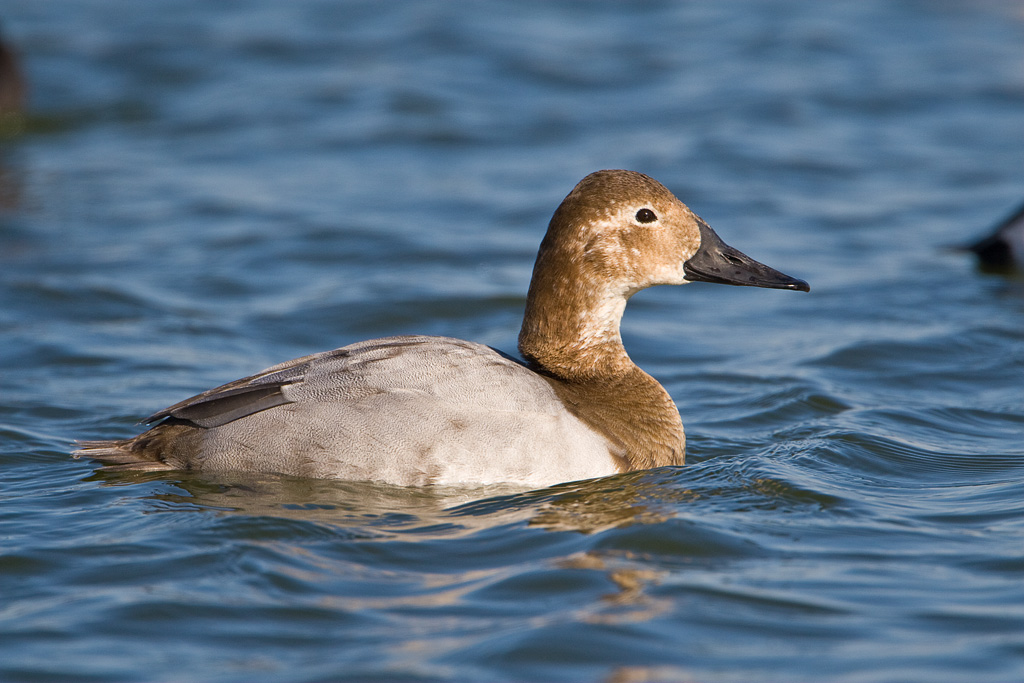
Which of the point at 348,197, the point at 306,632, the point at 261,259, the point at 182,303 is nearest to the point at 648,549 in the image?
the point at 306,632

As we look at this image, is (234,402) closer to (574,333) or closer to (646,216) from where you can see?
(574,333)

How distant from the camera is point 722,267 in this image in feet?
20.2

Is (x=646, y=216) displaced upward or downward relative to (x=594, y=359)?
upward

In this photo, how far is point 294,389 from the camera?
18.5 feet

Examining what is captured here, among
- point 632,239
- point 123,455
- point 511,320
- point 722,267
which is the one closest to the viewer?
point 123,455

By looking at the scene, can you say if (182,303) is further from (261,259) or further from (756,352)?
(756,352)

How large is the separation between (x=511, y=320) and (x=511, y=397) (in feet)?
11.8

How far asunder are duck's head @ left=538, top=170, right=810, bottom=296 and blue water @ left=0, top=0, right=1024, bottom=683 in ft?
3.14

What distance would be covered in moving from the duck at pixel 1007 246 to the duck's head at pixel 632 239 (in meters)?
4.75

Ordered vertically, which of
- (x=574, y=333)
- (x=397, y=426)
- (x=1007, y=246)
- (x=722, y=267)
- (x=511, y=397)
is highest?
(x=1007, y=246)

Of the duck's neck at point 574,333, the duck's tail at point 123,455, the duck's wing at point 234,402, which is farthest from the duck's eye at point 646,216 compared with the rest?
the duck's tail at point 123,455

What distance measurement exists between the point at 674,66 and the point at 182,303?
8.68 m

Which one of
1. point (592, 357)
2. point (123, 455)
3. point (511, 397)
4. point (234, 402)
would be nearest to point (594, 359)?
point (592, 357)

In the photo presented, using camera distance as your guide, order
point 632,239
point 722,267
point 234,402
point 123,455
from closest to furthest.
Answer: point 234,402, point 123,455, point 632,239, point 722,267
